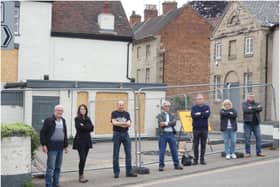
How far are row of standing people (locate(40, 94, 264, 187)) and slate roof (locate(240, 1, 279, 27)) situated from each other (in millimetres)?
24094

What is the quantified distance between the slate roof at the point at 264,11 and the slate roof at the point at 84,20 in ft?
32.3

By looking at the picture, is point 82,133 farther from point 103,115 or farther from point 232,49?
point 232,49

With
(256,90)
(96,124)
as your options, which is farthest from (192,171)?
(256,90)

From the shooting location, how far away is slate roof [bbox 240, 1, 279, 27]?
3997cm

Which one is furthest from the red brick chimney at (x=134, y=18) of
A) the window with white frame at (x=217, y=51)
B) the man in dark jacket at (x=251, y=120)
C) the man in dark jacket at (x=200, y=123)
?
the man in dark jacket at (x=200, y=123)

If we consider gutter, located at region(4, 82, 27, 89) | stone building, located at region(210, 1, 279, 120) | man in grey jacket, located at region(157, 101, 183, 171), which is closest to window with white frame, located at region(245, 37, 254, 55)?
stone building, located at region(210, 1, 279, 120)

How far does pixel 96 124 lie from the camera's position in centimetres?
2264

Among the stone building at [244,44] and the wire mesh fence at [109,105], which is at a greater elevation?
the stone building at [244,44]

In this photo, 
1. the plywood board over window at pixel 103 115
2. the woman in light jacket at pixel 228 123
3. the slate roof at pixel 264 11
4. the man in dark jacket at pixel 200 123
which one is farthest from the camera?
the slate roof at pixel 264 11

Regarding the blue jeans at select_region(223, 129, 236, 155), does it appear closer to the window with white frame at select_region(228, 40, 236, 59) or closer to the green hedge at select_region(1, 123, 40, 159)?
the green hedge at select_region(1, 123, 40, 159)

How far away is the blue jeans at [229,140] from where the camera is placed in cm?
1628

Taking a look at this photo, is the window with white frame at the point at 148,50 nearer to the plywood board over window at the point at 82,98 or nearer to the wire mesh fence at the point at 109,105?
the plywood board over window at the point at 82,98

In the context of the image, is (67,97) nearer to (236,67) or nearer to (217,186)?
(217,186)

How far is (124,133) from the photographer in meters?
13.8
